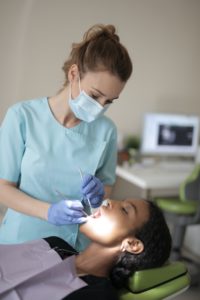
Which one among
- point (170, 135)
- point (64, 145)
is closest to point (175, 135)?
point (170, 135)

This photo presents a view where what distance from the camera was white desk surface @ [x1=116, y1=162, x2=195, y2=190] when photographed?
2.57 meters

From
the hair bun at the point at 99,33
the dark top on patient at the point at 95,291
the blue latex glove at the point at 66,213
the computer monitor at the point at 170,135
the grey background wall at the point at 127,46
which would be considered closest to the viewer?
the dark top on patient at the point at 95,291

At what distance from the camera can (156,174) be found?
2754mm

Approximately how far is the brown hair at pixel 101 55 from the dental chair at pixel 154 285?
0.66m

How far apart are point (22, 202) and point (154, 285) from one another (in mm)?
516

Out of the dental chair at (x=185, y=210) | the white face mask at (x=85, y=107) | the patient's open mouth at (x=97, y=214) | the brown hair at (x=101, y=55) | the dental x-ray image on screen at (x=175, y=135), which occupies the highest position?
the brown hair at (x=101, y=55)

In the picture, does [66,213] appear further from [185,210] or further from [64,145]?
Answer: [185,210]

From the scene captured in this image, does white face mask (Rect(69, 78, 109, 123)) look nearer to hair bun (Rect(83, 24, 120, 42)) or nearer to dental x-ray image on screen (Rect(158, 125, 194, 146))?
hair bun (Rect(83, 24, 120, 42))

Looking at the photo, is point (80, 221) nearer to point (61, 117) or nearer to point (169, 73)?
point (61, 117)

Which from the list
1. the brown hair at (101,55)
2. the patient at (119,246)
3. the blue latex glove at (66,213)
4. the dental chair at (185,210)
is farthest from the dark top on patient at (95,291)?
the dental chair at (185,210)

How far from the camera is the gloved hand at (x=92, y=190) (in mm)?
1224

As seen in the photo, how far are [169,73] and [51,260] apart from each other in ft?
7.63

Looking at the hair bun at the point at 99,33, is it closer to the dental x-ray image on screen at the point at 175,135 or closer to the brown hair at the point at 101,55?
the brown hair at the point at 101,55

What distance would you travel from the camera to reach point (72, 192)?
133 cm
